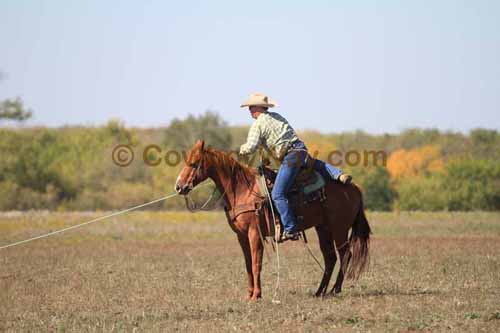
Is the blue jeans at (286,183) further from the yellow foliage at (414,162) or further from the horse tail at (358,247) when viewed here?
the yellow foliage at (414,162)

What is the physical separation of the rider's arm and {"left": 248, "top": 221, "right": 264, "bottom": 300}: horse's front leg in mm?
1115

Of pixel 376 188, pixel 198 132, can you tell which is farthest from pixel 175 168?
pixel 376 188

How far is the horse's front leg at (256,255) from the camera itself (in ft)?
39.7

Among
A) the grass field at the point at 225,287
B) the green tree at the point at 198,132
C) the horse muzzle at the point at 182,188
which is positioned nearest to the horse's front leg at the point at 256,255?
the grass field at the point at 225,287

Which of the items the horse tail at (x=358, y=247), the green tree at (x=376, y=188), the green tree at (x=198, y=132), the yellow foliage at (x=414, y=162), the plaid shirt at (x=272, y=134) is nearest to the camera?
the plaid shirt at (x=272, y=134)

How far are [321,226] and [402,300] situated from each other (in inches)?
84.3

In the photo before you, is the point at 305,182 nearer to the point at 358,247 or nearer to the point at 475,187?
the point at 358,247

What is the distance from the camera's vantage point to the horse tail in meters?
Result: 13.0

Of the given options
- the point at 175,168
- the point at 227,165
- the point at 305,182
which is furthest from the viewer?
the point at 175,168

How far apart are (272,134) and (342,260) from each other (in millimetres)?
2364

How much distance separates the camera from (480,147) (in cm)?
5644

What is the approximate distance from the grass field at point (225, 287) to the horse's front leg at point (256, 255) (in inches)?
10.5

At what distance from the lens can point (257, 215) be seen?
40.5 feet

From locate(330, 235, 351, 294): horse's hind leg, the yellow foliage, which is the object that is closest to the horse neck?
locate(330, 235, 351, 294): horse's hind leg
